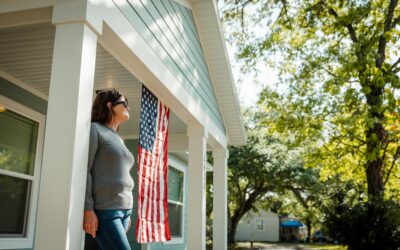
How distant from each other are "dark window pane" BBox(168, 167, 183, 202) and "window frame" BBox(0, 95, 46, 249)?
5.26 m

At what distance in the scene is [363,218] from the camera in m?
9.96

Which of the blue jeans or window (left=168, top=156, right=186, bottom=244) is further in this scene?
window (left=168, top=156, right=186, bottom=244)

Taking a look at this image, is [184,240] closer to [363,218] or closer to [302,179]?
[363,218]

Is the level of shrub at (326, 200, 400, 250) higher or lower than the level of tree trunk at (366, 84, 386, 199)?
lower

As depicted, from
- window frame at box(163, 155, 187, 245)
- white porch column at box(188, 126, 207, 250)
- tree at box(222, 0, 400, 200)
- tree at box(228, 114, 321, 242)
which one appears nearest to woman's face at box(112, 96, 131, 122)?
white porch column at box(188, 126, 207, 250)

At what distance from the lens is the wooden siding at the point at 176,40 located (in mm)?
4125

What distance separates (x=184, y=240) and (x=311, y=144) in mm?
5973

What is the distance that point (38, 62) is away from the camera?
15.8 ft

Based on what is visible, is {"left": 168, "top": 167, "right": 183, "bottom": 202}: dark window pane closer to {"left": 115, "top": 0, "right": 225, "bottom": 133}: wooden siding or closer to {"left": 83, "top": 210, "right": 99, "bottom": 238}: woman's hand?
{"left": 115, "top": 0, "right": 225, "bottom": 133}: wooden siding

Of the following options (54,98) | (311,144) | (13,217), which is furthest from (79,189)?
(311,144)

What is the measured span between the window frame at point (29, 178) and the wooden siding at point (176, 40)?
2029 millimetres

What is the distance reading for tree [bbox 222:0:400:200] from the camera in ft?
32.7

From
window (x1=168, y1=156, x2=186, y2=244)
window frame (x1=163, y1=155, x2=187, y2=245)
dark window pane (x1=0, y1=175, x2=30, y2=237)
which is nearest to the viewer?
dark window pane (x1=0, y1=175, x2=30, y2=237)

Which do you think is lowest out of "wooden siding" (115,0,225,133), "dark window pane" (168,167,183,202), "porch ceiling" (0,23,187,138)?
"dark window pane" (168,167,183,202)
